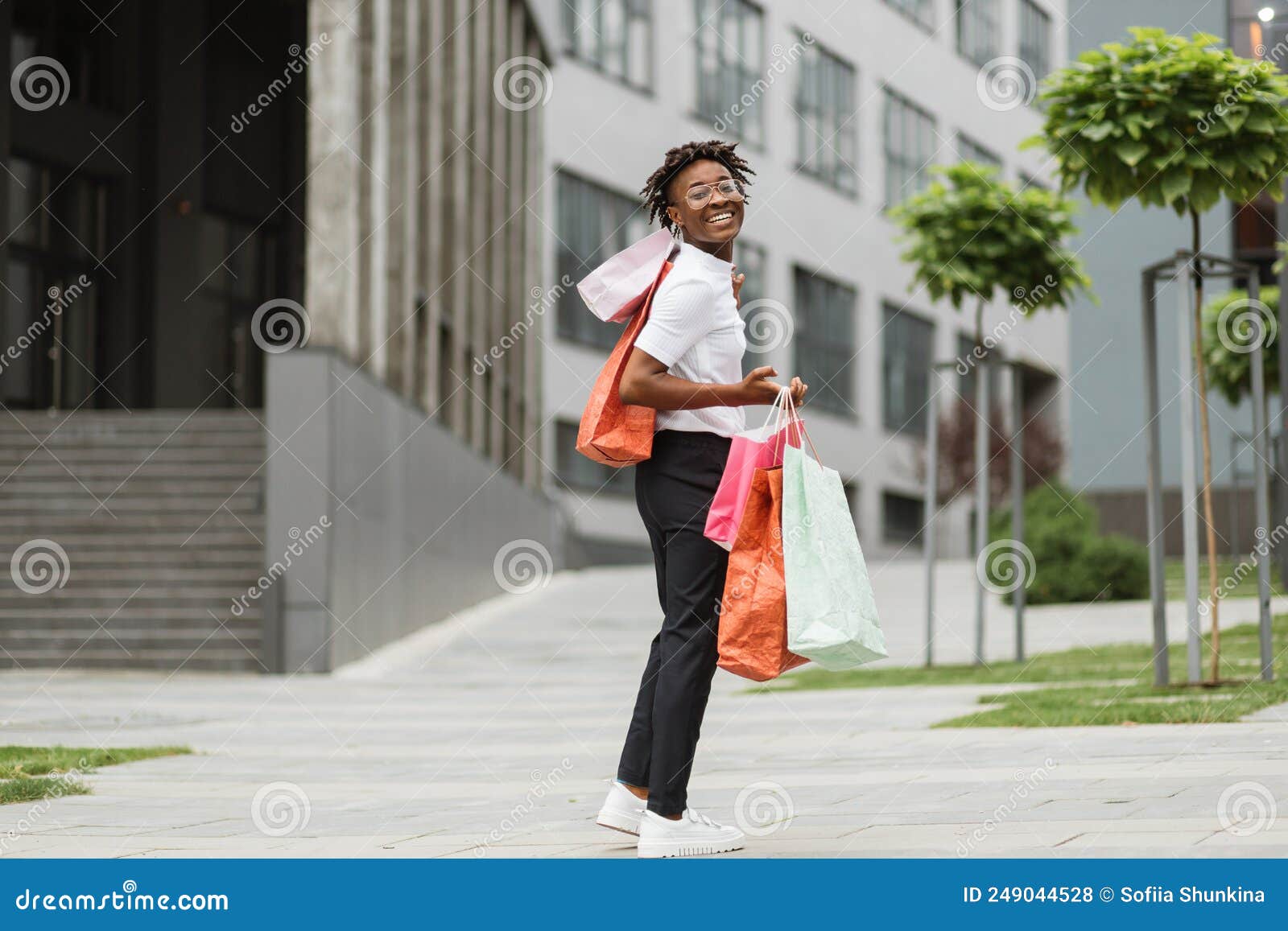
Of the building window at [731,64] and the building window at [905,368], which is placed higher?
the building window at [731,64]

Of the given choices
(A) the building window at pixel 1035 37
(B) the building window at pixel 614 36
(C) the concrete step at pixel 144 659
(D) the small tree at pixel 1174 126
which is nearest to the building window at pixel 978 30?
(A) the building window at pixel 1035 37

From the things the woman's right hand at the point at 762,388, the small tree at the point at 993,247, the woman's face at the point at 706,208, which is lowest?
the woman's right hand at the point at 762,388

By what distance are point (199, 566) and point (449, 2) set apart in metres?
11.6

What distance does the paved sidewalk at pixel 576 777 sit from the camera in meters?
5.08

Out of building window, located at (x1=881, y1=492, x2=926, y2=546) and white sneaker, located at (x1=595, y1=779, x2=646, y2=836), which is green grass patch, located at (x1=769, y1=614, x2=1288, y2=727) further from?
building window, located at (x1=881, y1=492, x2=926, y2=546)

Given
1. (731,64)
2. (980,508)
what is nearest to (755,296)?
(731,64)

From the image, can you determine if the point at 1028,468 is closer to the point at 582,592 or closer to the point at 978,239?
the point at 582,592

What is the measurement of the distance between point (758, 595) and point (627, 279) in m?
1.01

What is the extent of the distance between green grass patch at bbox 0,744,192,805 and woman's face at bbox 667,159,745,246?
11.5ft

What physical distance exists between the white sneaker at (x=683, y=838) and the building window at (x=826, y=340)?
42.8m

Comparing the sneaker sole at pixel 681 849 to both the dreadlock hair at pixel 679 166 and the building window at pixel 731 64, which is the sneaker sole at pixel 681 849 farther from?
the building window at pixel 731 64

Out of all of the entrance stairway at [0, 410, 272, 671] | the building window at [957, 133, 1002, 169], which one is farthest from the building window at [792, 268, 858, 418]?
the entrance stairway at [0, 410, 272, 671]

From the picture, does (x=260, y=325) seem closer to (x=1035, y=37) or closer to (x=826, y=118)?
(x=826, y=118)

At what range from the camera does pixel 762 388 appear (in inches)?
188
